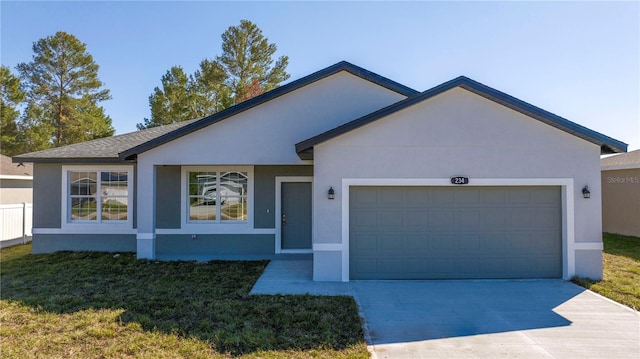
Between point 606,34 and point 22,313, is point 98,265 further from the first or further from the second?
point 606,34

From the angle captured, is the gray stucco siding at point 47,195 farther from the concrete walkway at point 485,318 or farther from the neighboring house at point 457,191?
the neighboring house at point 457,191

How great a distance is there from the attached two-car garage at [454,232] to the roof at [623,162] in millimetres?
9623

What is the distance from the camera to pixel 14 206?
1284 centimetres

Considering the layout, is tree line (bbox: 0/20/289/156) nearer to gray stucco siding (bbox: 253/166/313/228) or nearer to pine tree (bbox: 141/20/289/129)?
pine tree (bbox: 141/20/289/129)

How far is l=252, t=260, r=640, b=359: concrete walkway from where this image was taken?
180 inches

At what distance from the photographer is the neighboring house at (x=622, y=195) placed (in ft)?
45.8

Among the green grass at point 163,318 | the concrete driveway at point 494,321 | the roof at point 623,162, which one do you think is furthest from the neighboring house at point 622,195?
the green grass at point 163,318

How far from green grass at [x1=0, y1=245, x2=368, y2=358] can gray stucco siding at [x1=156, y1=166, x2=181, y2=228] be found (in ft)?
7.35

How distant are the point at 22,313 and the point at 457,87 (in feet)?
30.7

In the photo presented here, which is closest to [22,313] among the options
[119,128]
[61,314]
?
[61,314]

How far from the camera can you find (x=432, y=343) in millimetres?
4727

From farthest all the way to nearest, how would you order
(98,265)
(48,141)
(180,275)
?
1. (48,141)
2. (98,265)
3. (180,275)

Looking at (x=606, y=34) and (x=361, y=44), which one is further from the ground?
(x=361, y=44)

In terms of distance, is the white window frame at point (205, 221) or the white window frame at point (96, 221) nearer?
the white window frame at point (205, 221)
